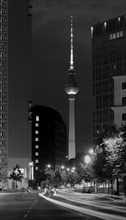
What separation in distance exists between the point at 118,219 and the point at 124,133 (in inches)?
1591

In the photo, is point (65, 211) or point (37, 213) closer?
point (37, 213)

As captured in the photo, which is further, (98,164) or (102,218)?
(98,164)

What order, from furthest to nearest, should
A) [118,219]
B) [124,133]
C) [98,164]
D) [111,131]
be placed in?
[98,164]
[111,131]
[124,133]
[118,219]

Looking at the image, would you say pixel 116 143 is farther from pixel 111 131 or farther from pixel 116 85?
pixel 116 85

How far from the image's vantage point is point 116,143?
74875mm

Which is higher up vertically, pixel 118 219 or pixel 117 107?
pixel 117 107

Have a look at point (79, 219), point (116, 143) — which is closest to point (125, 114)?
point (116, 143)

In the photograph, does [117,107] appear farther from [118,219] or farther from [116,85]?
[118,219]

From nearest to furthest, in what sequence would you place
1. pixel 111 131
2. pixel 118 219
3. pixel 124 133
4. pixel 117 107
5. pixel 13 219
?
pixel 118 219 → pixel 13 219 → pixel 124 133 → pixel 111 131 → pixel 117 107

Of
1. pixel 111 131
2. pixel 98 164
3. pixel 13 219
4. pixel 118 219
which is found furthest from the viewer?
pixel 98 164

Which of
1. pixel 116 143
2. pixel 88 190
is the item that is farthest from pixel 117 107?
pixel 116 143

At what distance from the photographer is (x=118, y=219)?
102ft

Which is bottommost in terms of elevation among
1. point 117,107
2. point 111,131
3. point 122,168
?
point 122,168

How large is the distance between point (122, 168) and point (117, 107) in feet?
138
